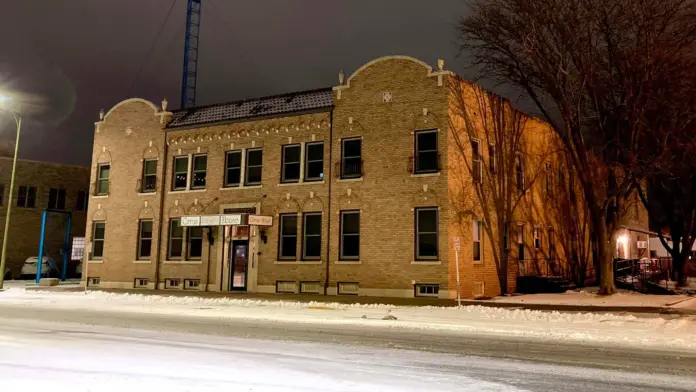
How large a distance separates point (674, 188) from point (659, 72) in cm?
1660

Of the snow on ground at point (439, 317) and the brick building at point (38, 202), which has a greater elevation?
the brick building at point (38, 202)

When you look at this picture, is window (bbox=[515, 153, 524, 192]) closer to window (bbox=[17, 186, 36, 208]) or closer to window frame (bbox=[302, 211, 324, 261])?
window frame (bbox=[302, 211, 324, 261])

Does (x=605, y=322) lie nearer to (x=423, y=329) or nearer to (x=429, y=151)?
(x=423, y=329)

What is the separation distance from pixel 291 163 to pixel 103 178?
12918mm

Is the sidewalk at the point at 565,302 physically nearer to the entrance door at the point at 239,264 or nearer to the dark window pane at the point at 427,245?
the dark window pane at the point at 427,245

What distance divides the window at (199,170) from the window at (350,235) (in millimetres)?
8621

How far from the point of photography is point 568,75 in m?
21.5

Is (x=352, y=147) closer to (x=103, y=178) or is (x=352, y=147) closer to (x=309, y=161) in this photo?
(x=309, y=161)

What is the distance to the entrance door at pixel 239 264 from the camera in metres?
26.3

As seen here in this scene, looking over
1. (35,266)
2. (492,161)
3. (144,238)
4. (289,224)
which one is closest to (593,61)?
(492,161)

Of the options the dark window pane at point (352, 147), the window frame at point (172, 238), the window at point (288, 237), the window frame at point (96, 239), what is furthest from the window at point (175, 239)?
the dark window pane at point (352, 147)

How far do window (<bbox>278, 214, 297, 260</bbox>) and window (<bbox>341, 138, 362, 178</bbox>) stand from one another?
3.30 m

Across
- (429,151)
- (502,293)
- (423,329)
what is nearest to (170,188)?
(429,151)

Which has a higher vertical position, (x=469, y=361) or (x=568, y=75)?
(x=568, y=75)
